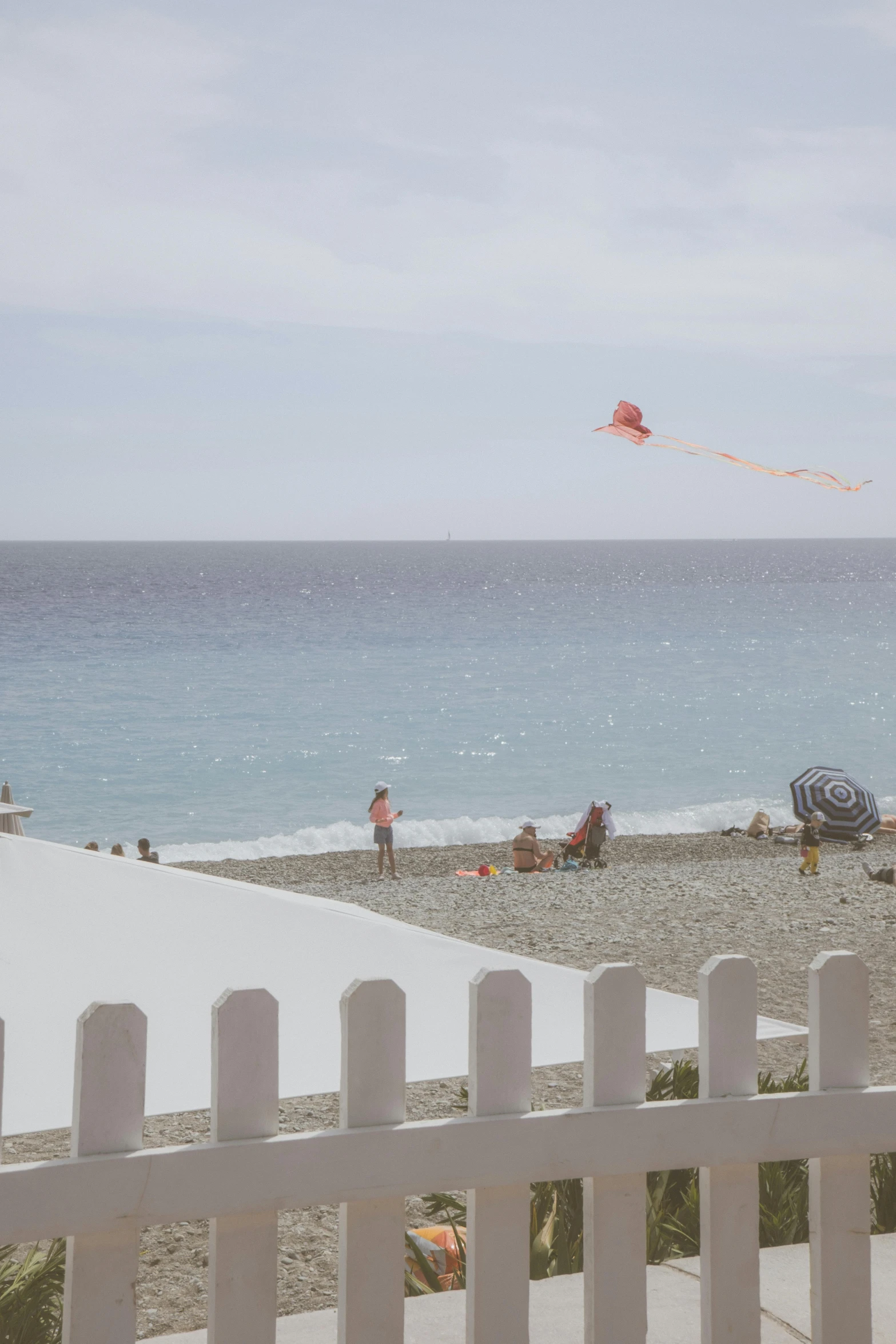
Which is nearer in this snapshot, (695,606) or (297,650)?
(297,650)

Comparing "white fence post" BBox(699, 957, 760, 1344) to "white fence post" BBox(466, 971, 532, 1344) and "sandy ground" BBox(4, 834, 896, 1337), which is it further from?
"sandy ground" BBox(4, 834, 896, 1337)

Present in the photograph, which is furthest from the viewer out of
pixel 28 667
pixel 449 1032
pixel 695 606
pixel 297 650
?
pixel 695 606

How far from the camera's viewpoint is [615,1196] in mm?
2070

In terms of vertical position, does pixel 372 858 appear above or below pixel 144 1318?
below

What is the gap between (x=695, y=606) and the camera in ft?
334

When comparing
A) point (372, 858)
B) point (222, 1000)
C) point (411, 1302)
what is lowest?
→ point (372, 858)

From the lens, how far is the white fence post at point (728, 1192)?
212 centimetres

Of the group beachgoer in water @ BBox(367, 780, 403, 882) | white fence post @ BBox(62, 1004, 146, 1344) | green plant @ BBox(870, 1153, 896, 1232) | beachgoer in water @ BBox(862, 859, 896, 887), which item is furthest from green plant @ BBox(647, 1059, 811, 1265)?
beachgoer in water @ BBox(367, 780, 403, 882)

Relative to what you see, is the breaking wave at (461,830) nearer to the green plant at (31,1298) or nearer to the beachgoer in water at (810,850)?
the beachgoer in water at (810,850)

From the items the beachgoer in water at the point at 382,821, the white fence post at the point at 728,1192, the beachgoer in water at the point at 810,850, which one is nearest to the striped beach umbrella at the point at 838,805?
the beachgoer in water at the point at 810,850

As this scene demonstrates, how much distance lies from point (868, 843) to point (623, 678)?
33.6m

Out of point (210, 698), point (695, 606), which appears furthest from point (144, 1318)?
point (695, 606)

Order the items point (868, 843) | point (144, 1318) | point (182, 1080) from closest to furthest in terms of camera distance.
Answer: point (182, 1080), point (144, 1318), point (868, 843)

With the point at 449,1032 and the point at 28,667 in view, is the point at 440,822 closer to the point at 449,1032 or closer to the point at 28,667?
the point at 449,1032
